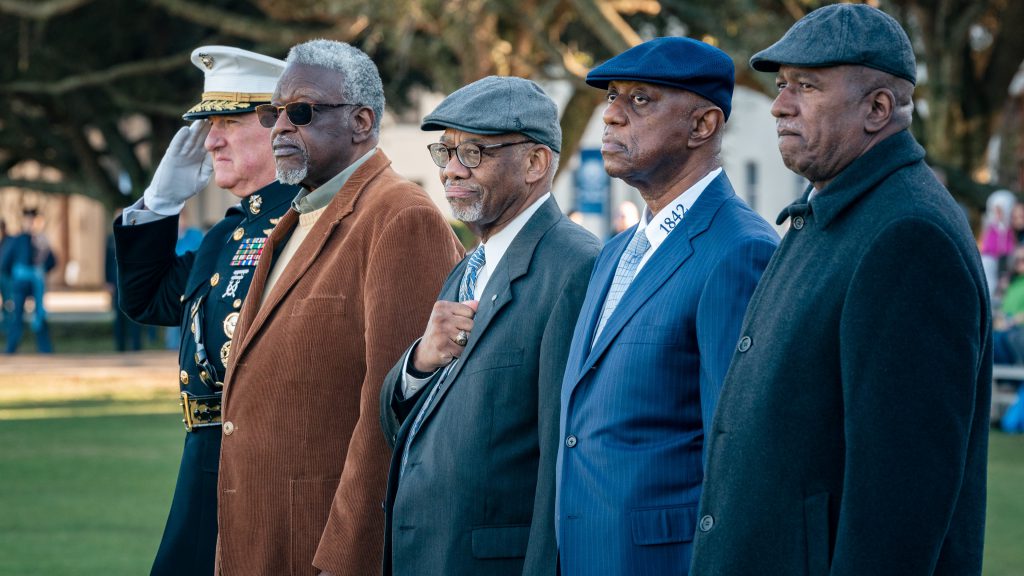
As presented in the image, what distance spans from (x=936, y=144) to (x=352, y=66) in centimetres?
1486

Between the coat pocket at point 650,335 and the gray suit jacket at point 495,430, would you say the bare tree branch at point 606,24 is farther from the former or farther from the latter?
the coat pocket at point 650,335

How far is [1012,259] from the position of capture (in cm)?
1447

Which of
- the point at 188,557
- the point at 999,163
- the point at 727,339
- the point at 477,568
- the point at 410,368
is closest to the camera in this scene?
the point at 727,339

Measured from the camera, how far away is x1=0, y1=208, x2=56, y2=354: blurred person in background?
918 inches

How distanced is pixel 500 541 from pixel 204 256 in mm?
1787

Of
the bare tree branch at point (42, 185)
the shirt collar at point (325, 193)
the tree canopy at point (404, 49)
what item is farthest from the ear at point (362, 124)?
the bare tree branch at point (42, 185)

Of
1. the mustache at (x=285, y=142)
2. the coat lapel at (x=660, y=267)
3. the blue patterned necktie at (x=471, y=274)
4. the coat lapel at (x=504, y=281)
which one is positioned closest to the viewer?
the coat lapel at (x=660, y=267)

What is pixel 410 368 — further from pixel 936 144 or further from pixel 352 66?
pixel 936 144

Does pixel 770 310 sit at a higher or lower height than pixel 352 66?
lower

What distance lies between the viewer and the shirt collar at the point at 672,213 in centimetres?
353

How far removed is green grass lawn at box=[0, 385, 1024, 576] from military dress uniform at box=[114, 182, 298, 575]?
3.36 meters

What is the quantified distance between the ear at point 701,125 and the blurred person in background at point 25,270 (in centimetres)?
2087

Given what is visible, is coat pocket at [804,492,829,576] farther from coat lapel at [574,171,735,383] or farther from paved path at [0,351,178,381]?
paved path at [0,351,178,381]

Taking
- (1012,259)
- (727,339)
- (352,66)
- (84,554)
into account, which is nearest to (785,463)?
(727,339)
